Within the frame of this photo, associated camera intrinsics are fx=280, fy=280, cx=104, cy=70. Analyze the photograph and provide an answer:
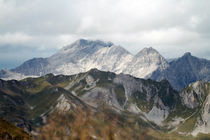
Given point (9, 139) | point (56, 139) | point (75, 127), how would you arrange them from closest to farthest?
1. point (75, 127)
2. point (56, 139)
3. point (9, 139)

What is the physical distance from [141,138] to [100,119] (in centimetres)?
597

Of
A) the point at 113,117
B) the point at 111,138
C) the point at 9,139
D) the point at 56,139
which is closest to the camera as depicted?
the point at 111,138

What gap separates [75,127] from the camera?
28.6 metres

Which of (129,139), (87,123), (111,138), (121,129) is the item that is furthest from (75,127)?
(121,129)

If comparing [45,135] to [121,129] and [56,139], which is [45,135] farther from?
[121,129]

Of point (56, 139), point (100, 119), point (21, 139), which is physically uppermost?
point (100, 119)

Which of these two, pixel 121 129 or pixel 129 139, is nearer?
pixel 129 139

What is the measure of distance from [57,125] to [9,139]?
177983 mm

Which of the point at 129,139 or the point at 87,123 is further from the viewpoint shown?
the point at 129,139

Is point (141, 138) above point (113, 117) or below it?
below

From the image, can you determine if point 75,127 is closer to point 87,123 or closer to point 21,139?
point 87,123

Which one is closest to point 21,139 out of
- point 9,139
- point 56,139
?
point 9,139

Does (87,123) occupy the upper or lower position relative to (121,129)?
upper

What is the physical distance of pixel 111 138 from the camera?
26297 mm
